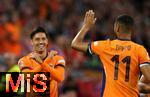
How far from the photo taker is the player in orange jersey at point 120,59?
9.30 metres

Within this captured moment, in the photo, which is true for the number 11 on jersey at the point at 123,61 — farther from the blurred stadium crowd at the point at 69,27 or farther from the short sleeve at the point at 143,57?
the blurred stadium crowd at the point at 69,27

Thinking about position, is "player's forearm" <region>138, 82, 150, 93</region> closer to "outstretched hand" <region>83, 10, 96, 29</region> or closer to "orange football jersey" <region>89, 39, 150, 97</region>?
"orange football jersey" <region>89, 39, 150, 97</region>

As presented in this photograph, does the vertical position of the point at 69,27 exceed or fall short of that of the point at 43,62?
it exceeds it

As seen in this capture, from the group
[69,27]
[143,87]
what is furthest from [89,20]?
[69,27]

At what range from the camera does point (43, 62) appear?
32.8 feet

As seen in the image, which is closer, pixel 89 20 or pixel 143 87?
pixel 89 20

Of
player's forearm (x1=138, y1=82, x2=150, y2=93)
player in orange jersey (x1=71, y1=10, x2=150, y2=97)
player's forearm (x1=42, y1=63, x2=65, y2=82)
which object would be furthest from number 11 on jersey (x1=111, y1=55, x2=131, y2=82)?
player's forearm (x1=42, y1=63, x2=65, y2=82)

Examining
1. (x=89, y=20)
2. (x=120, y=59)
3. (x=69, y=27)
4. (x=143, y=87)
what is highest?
(x=69, y=27)

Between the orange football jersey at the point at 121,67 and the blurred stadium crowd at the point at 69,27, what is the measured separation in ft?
15.4

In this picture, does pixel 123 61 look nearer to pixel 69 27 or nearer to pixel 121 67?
pixel 121 67

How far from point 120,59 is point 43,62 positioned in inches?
51.7

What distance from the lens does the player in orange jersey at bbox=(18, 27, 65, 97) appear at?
999 centimetres

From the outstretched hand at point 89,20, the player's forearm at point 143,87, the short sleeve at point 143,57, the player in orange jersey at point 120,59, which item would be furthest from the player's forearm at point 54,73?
the short sleeve at point 143,57

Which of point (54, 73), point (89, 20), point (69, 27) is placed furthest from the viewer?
point (69, 27)
